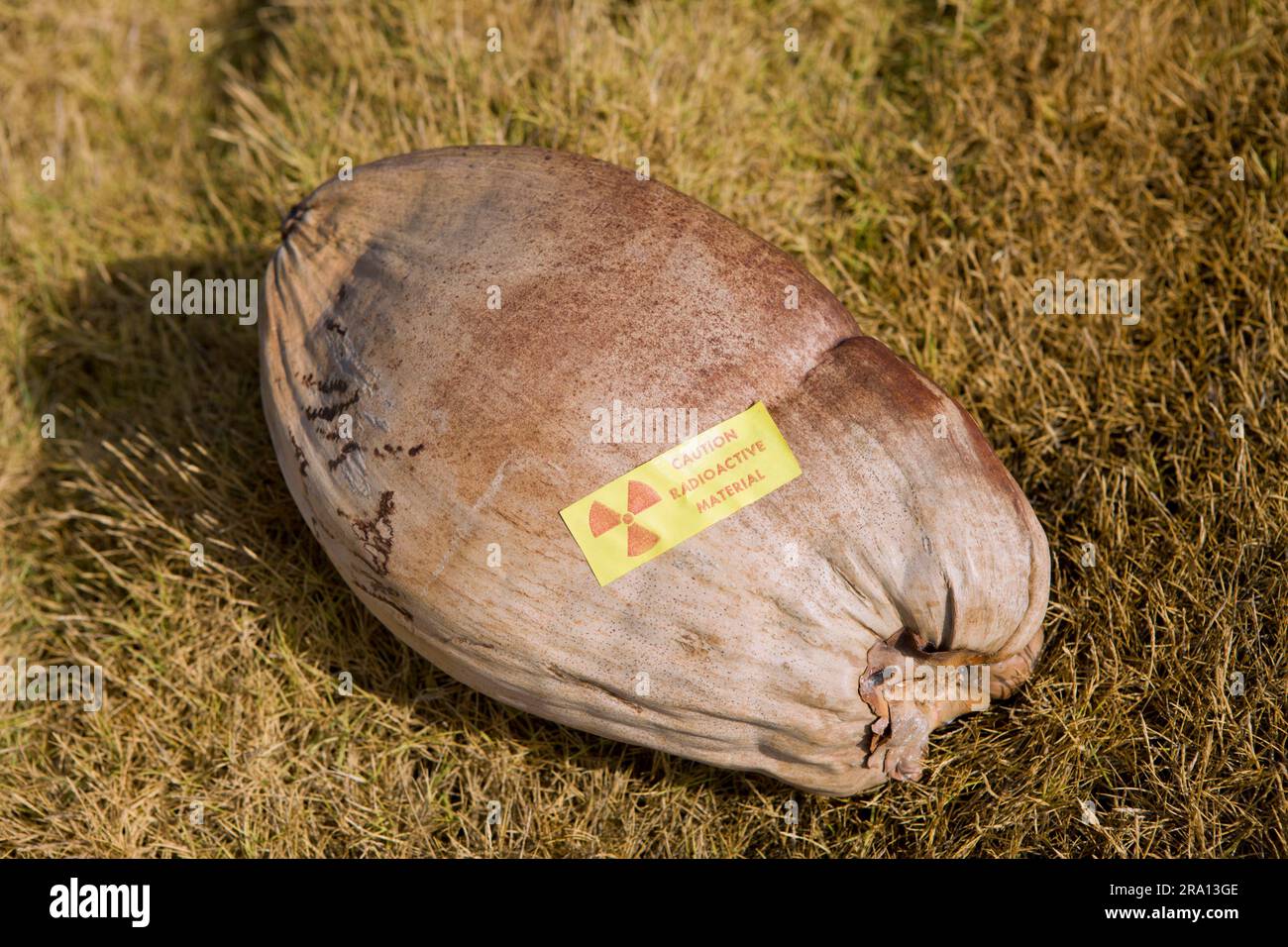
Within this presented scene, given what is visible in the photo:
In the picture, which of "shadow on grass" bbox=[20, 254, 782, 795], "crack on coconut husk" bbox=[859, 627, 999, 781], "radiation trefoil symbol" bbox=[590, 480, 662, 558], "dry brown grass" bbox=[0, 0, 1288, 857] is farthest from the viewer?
"shadow on grass" bbox=[20, 254, 782, 795]

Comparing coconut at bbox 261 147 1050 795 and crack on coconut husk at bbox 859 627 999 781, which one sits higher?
coconut at bbox 261 147 1050 795

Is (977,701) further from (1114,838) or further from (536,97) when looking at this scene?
(536,97)

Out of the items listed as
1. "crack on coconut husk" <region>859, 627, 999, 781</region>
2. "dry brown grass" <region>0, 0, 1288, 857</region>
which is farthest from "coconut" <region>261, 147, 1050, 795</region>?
"dry brown grass" <region>0, 0, 1288, 857</region>

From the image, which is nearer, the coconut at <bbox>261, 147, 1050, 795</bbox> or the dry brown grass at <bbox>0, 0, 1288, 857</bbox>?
the coconut at <bbox>261, 147, 1050, 795</bbox>

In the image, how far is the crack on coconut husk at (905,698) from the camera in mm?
1831

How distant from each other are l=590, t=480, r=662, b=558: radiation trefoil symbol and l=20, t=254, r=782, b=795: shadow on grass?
2.11ft

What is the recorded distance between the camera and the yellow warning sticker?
171cm

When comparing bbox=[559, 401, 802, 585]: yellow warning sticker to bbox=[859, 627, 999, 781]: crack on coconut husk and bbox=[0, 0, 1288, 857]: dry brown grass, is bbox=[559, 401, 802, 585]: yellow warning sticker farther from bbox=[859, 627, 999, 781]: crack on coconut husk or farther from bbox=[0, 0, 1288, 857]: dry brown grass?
bbox=[0, 0, 1288, 857]: dry brown grass

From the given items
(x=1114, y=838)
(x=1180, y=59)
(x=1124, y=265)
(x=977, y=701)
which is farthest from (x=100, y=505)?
(x=1180, y=59)

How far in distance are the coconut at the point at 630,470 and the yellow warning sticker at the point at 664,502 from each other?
2 centimetres

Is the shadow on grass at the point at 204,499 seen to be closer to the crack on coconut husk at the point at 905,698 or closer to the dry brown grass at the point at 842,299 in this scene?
the dry brown grass at the point at 842,299

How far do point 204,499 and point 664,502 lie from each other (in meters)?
1.26

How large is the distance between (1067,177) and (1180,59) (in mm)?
460

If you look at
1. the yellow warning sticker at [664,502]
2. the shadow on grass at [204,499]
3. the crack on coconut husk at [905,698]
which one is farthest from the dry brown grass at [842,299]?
the yellow warning sticker at [664,502]
